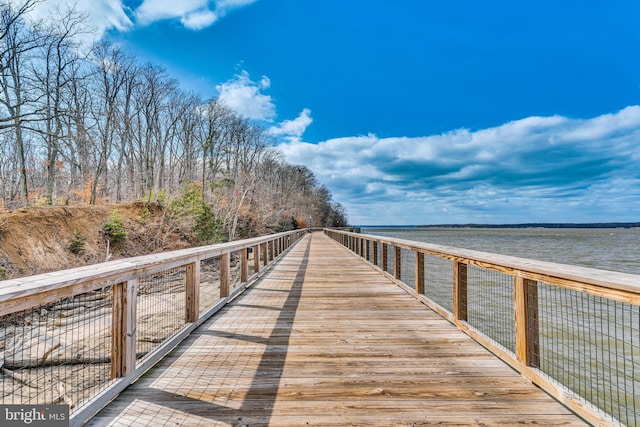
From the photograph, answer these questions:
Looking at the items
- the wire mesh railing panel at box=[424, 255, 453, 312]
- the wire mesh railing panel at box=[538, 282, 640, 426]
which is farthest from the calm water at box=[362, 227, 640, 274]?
the wire mesh railing panel at box=[538, 282, 640, 426]

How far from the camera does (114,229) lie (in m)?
12.3

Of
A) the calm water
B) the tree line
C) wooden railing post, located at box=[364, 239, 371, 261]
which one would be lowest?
the calm water

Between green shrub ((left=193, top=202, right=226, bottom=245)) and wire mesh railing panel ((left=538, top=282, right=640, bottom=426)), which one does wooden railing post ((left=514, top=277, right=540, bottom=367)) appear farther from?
green shrub ((left=193, top=202, right=226, bottom=245))

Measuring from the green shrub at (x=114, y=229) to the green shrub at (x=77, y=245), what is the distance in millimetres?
1116

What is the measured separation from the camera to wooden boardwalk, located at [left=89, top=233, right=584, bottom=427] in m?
1.89

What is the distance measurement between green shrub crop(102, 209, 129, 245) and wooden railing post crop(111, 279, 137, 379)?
11924 mm

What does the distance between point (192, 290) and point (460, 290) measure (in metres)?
3.01

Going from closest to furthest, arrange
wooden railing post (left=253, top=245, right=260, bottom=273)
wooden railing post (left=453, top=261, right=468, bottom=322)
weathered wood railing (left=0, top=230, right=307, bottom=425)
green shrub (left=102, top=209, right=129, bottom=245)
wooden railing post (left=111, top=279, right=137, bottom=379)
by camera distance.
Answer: weathered wood railing (left=0, top=230, right=307, bottom=425) < wooden railing post (left=111, top=279, right=137, bottom=379) < wooden railing post (left=453, top=261, right=468, bottom=322) < wooden railing post (left=253, top=245, right=260, bottom=273) < green shrub (left=102, top=209, right=129, bottom=245)

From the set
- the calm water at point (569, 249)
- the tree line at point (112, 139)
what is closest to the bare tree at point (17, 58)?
the tree line at point (112, 139)

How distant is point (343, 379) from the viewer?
2.34m

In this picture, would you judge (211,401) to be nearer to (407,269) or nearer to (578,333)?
(578,333)

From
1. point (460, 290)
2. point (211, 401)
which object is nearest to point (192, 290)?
point (211, 401)

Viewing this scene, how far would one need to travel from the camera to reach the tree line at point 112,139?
12211mm

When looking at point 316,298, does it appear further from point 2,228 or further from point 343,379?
point 2,228
